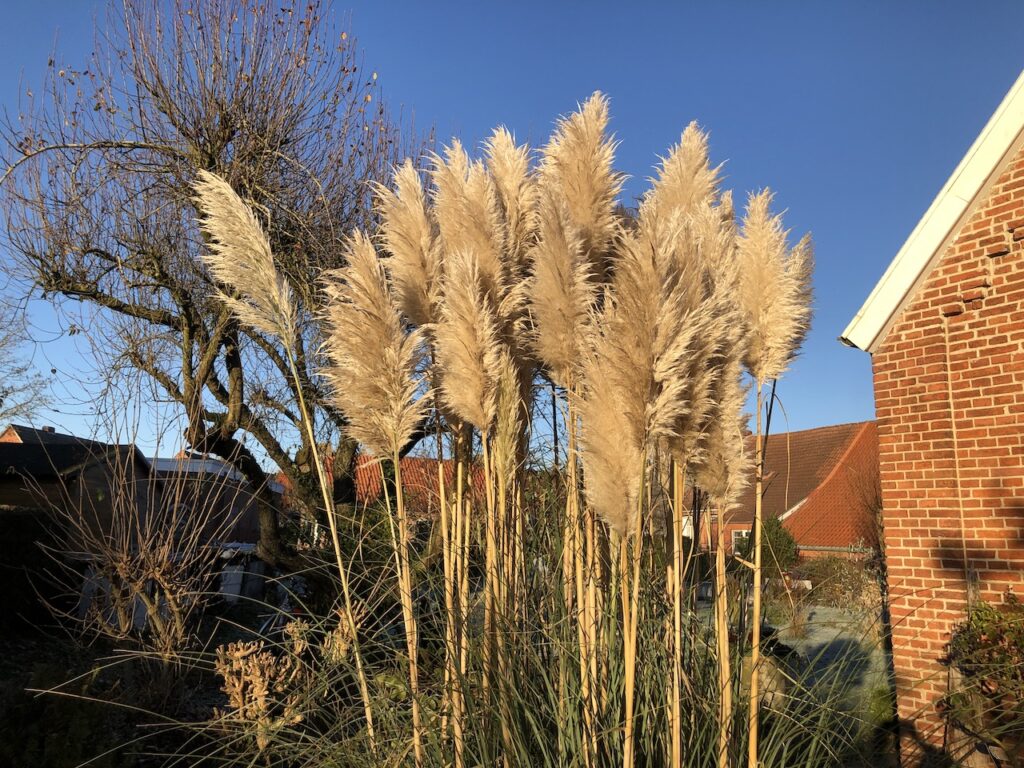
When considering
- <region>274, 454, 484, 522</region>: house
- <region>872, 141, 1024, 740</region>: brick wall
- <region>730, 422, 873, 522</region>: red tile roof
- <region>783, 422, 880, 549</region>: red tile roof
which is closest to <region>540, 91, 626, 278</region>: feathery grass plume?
<region>274, 454, 484, 522</region>: house

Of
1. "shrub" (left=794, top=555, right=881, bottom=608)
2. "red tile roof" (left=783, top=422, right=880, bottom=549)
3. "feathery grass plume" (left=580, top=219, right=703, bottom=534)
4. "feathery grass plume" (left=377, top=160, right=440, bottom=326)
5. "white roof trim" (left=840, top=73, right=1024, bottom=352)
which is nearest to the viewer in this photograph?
"feathery grass plume" (left=580, top=219, right=703, bottom=534)

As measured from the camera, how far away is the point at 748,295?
2.53 meters

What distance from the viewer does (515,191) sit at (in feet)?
9.30

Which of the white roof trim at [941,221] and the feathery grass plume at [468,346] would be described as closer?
the feathery grass plume at [468,346]

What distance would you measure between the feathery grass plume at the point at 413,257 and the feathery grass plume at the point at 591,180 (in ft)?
1.52

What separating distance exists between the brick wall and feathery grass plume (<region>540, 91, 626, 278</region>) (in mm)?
3602

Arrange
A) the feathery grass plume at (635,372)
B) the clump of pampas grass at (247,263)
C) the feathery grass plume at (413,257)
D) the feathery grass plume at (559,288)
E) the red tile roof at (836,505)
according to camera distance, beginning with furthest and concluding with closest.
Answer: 1. the red tile roof at (836,505)
2. the feathery grass plume at (413,257)
3. the clump of pampas grass at (247,263)
4. the feathery grass plume at (559,288)
5. the feathery grass plume at (635,372)

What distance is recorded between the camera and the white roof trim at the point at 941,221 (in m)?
5.25

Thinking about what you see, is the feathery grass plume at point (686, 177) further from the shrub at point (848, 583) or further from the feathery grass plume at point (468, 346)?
the shrub at point (848, 583)

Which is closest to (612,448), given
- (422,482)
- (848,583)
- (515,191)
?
(515,191)

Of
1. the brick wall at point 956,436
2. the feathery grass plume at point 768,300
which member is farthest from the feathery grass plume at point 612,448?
the brick wall at point 956,436

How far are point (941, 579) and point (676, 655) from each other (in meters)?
4.13

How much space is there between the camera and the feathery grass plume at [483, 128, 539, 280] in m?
2.71

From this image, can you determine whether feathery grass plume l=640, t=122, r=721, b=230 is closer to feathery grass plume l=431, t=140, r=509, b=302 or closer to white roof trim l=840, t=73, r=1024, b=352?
feathery grass plume l=431, t=140, r=509, b=302
